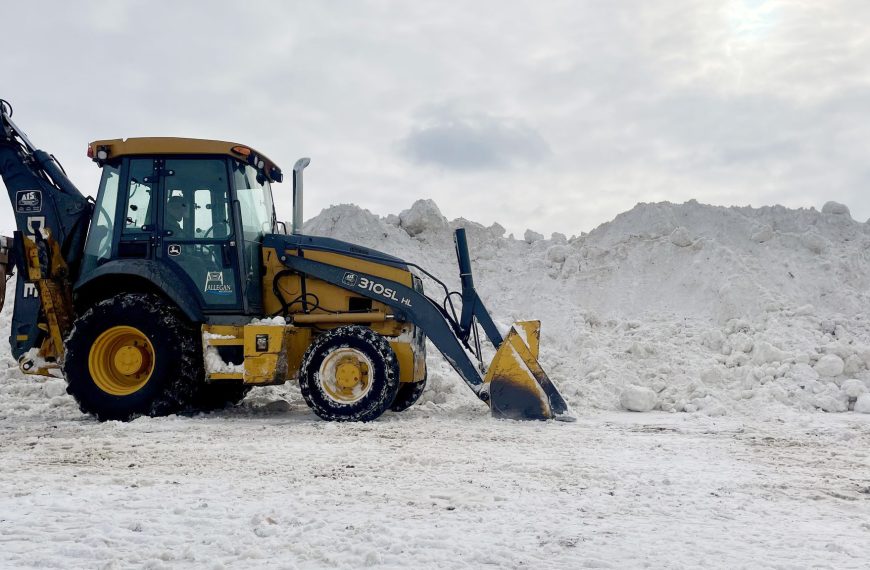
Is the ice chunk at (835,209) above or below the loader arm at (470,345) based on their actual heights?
above

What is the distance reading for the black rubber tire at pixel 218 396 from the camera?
7948mm

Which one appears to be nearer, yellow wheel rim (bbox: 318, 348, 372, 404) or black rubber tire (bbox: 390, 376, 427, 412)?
yellow wheel rim (bbox: 318, 348, 372, 404)

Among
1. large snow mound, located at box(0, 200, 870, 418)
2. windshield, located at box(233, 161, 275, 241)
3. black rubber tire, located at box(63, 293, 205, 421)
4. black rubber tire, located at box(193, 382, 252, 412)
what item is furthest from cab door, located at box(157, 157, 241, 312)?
large snow mound, located at box(0, 200, 870, 418)

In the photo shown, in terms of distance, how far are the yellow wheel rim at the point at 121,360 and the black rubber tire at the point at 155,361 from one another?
0.06 meters

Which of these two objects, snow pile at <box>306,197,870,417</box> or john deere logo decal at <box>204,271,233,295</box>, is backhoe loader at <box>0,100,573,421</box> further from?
snow pile at <box>306,197,870,417</box>

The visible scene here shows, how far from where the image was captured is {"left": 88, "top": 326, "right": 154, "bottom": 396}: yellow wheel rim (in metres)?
7.34

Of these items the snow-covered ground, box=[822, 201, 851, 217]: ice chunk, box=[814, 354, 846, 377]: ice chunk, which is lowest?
the snow-covered ground

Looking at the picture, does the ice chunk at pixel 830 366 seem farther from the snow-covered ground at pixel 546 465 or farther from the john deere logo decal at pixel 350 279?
the john deere logo decal at pixel 350 279

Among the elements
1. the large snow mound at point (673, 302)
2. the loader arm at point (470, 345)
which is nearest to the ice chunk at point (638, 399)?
the large snow mound at point (673, 302)

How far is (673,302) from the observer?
1307cm

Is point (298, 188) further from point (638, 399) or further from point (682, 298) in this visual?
point (682, 298)

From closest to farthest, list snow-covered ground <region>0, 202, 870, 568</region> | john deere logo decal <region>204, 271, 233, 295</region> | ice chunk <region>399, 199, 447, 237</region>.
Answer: snow-covered ground <region>0, 202, 870, 568</region> < john deere logo decal <region>204, 271, 233, 295</region> < ice chunk <region>399, 199, 447, 237</region>

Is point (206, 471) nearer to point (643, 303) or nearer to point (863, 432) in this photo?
point (863, 432)

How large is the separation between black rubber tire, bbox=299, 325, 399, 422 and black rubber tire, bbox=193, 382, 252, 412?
1.40m
